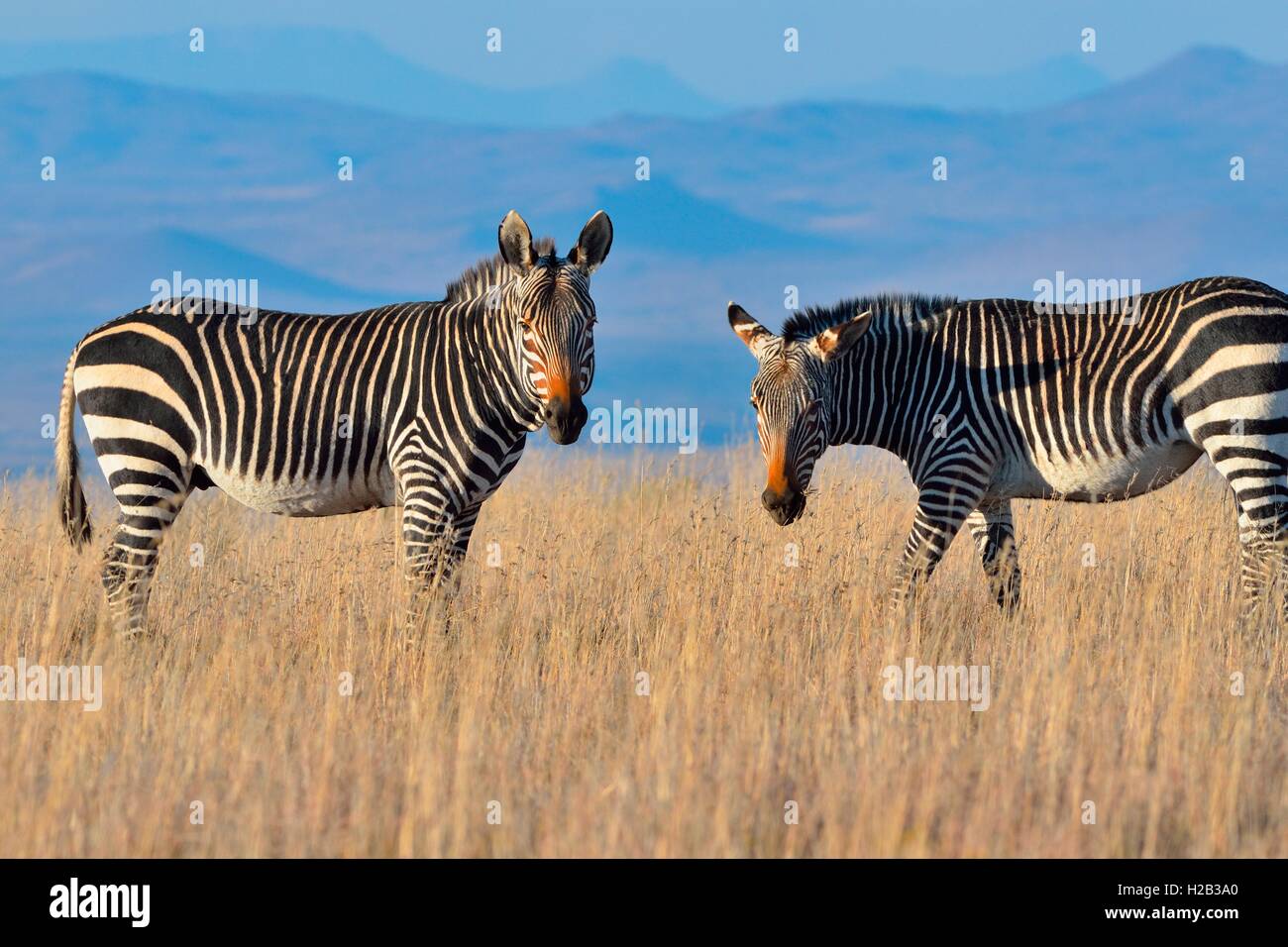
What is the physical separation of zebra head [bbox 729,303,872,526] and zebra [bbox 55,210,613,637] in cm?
152

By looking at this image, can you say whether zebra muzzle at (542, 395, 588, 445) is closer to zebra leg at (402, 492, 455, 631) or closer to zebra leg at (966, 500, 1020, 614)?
zebra leg at (402, 492, 455, 631)

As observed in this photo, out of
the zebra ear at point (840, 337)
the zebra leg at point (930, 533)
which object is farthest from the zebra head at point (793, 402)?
the zebra leg at point (930, 533)

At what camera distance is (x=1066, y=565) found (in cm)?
1253

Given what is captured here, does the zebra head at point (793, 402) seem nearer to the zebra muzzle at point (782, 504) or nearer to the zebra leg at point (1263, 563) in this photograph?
the zebra muzzle at point (782, 504)

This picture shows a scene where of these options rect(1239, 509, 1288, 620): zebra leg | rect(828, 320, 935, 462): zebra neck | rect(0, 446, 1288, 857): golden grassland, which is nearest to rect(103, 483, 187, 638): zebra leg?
rect(0, 446, 1288, 857): golden grassland

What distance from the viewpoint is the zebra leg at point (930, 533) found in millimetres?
10344

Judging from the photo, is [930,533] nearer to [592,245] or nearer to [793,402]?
[793,402]

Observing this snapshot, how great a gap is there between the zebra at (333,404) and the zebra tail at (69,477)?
18mm
